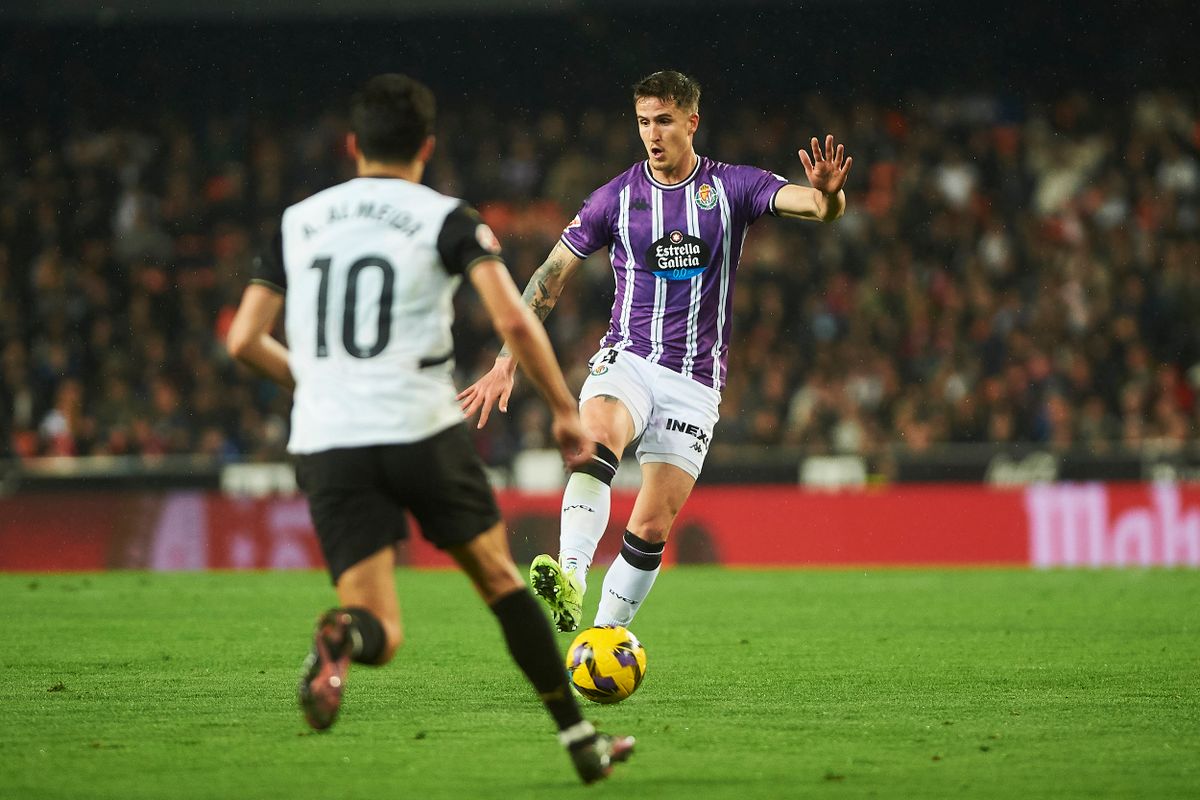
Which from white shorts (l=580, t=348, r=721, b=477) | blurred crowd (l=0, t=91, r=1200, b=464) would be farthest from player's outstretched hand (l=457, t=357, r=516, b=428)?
blurred crowd (l=0, t=91, r=1200, b=464)

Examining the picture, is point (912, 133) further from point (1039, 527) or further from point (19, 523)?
point (19, 523)

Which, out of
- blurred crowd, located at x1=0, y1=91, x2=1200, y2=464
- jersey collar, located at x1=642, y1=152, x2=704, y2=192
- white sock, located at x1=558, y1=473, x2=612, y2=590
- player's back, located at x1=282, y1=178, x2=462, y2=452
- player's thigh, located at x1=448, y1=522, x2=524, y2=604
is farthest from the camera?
blurred crowd, located at x1=0, y1=91, x2=1200, y2=464

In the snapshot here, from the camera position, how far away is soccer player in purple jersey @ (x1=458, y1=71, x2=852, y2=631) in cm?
715

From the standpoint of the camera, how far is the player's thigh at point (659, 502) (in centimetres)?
715

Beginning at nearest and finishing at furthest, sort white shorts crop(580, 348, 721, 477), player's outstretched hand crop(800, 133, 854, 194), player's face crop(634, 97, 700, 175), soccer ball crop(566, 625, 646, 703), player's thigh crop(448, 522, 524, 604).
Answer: player's thigh crop(448, 522, 524, 604), soccer ball crop(566, 625, 646, 703), player's outstretched hand crop(800, 133, 854, 194), white shorts crop(580, 348, 721, 477), player's face crop(634, 97, 700, 175)

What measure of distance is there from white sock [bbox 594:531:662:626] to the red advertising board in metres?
8.30

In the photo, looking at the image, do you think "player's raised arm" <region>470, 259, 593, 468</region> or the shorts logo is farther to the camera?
the shorts logo

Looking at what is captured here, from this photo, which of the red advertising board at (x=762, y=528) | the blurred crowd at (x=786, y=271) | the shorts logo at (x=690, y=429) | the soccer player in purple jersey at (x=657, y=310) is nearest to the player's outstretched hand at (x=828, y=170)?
the soccer player in purple jersey at (x=657, y=310)

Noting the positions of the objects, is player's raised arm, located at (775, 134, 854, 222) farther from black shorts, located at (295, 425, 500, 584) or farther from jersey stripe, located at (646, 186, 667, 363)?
black shorts, located at (295, 425, 500, 584)

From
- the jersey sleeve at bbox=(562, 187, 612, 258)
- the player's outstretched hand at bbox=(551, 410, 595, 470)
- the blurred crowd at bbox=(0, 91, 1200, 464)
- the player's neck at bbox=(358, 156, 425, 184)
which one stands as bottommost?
the blurred crowd at bbox=(0, 91, 1200, 464)

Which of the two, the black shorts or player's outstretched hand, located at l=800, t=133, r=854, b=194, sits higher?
player's outstretched hand, located at l=800, t=133, r=854, b=194

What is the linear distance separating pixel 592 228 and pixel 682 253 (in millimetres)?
447

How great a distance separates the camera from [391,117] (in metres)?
4.78

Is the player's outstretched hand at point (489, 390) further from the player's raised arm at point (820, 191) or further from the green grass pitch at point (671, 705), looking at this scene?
the player's raised arm at point (820, 191)
